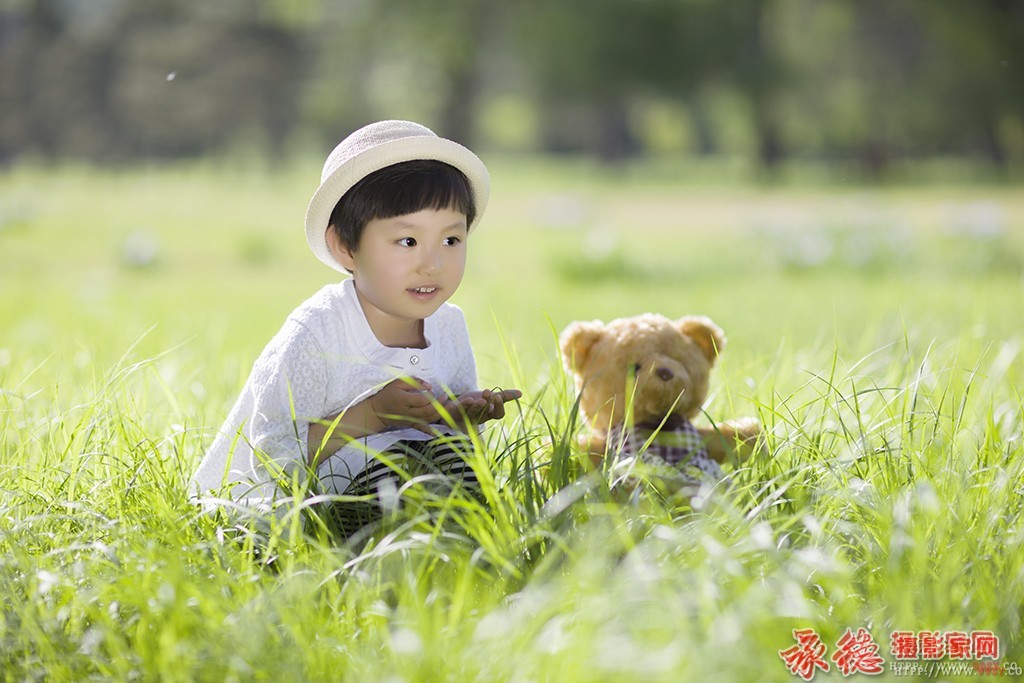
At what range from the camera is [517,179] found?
26.6m

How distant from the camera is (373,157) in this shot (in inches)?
85.1

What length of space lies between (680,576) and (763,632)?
0.14m

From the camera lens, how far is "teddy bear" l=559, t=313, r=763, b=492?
2.40 m

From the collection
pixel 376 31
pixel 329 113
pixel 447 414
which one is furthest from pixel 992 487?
pixel 329 113

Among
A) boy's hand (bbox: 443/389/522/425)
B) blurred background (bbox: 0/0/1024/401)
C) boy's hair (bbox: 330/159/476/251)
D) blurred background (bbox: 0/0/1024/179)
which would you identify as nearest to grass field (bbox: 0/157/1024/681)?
boy's hand (bbox: 443/389/522/425)

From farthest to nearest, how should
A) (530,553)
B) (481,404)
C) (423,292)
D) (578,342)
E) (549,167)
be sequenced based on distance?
(549,167)
(578,342)
(423,292)
(481,404)
(530,553)

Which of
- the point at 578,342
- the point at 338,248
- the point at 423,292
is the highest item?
the point at 338,248

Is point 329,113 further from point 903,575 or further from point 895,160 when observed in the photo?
point 903,575

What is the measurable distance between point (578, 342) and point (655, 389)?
0.80 feet

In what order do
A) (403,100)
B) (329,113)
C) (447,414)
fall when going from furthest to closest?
(329,113) → (403,100) → (447,414)

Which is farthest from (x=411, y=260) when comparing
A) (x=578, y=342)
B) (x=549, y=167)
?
(x=549, y=167)

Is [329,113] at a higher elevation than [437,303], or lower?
higher

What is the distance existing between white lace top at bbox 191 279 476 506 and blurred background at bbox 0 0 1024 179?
24.5 metres

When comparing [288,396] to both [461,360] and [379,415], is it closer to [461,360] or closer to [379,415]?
[379,415]
